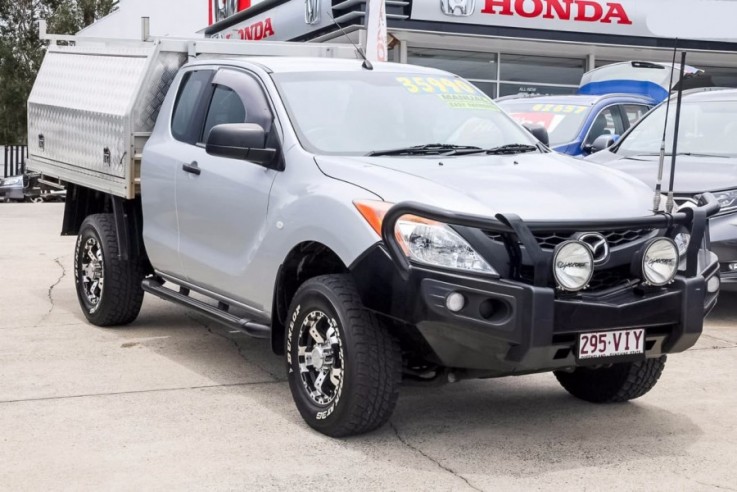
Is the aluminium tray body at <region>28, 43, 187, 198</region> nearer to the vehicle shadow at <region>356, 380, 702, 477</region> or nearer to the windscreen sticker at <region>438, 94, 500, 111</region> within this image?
the windscreen sticker at <region>438, 94, 500, 111</region>

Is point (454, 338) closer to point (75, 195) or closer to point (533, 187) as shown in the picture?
point (533, 187)

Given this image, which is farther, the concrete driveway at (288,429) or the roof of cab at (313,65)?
the roof of cab at (313,65)

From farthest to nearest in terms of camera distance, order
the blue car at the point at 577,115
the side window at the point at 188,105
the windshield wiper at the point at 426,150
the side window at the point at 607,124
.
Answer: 1. the side window at the point at 607,124
2. the blue car at the point at 577,115
3. the side window at the point at 188,105
4. the windshield wiper at the point at 426,150

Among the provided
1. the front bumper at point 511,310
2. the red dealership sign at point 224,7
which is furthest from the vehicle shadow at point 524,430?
the red dealership sign at point 224,7

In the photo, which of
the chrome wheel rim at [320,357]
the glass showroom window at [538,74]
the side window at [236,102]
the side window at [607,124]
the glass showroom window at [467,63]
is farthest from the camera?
the glass showroom window at [538,74]

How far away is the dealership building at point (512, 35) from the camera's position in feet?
77.3

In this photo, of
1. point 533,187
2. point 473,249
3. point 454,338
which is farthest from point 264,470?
point 533,187

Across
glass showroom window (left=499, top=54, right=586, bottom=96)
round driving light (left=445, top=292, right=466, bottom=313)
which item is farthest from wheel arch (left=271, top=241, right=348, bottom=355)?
glass showroom window (left=499, top=54, right=586, bottom=96)

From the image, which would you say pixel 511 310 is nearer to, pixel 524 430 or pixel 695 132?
pixel 524 430

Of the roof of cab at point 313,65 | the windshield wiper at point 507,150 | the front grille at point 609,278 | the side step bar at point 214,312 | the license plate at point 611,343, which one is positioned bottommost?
the side step bar at point 214,312

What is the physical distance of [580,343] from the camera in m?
4.69

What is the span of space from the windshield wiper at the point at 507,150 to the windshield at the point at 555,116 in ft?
19.3

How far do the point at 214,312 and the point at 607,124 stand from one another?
7389 millimetres

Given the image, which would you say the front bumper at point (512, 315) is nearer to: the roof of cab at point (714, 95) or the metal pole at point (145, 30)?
the metal pole at point (145, 30)
